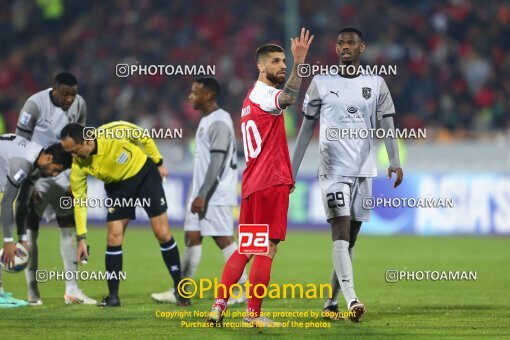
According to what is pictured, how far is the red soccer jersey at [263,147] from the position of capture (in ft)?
29.6

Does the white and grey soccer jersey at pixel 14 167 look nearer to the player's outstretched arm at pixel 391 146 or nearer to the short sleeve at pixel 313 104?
the short sleeve at pixel 313 104

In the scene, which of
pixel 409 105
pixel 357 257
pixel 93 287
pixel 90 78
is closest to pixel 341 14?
pixel 409 105

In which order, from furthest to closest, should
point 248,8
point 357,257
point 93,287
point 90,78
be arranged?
1. point 248,8
2. point 90,78
3. point 357,257
4. point 93,287

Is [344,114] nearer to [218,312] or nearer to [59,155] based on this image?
[218,312]

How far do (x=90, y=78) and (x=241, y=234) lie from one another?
62.0ft

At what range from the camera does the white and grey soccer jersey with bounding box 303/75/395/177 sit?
976cm

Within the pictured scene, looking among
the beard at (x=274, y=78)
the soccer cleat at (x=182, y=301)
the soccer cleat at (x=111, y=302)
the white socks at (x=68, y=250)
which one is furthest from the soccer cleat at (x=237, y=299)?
the beard at (x=274, y=78)

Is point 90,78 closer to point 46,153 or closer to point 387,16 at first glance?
point 387,16

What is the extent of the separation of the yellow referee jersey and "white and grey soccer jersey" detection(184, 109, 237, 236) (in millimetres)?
741

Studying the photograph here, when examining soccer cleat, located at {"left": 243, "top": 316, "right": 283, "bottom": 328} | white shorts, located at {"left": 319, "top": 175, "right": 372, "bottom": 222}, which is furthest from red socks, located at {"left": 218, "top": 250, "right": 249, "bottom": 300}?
white shorts, located at {"left": 319, "top": 175, "right": 372, "bottom": 222}

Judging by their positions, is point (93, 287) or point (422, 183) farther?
point (422, 183)

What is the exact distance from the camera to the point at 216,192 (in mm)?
11719

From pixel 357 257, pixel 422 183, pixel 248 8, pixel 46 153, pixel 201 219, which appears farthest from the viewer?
pixel 248 8

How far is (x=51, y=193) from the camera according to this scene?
11.7 meters
